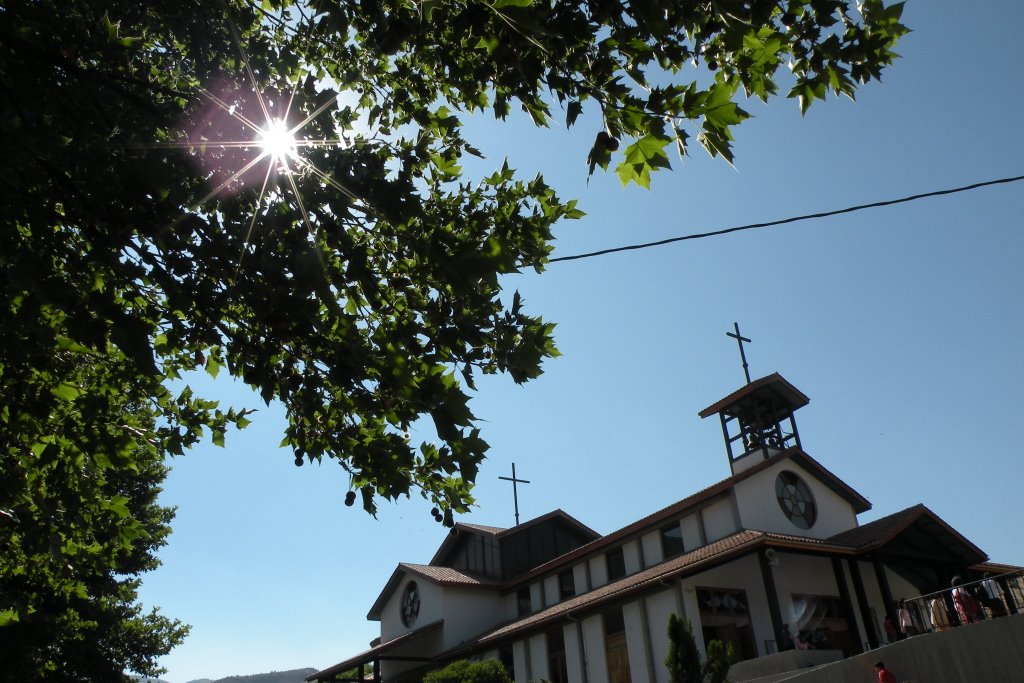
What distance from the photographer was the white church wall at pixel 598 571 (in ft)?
82.9

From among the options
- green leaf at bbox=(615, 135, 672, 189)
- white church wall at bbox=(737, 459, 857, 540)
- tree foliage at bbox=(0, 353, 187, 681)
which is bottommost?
tree foliage at bbox=(0, 353, 187, 681)

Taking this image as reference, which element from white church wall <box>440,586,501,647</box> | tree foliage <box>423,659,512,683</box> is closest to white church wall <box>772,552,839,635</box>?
tree foliage <box>423,659,512,683</box>

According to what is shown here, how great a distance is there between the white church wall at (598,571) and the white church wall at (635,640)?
3.32m

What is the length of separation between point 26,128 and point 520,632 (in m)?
23.9

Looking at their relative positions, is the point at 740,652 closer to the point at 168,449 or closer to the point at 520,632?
the point at 520,632

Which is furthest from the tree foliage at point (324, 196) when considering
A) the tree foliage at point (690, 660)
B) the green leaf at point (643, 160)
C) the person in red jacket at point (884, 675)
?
the person in red jacket at point (884, 675)

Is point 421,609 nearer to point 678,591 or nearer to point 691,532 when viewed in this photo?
point 691,532

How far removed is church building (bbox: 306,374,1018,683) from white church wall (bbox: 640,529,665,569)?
0.04m

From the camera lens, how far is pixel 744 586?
21.2 metres

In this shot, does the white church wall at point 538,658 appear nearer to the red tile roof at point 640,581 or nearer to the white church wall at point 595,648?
the red tile roof at point 640,581

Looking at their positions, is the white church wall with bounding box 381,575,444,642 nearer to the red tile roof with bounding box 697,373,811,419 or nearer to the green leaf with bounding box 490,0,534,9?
the red tile roof with bounding box 697,373,811,419

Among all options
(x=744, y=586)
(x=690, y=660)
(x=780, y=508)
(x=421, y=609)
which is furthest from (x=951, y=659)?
(x=421, y=609)

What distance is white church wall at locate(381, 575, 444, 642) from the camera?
1214 inches

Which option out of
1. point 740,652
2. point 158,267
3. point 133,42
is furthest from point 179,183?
point 740,652
